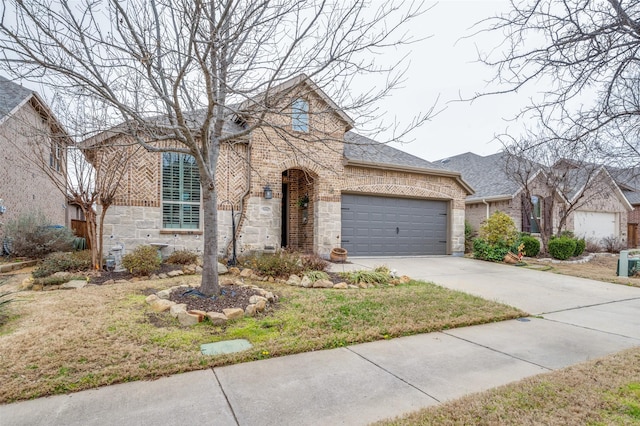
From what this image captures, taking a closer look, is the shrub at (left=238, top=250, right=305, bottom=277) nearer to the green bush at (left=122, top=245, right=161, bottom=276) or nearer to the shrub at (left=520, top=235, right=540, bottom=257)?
the green bush at (left=122, top=245, right=161, bottom=276)

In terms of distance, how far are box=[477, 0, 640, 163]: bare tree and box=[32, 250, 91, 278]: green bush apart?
A: 873 cm

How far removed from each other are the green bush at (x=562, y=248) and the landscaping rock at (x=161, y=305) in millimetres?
14270

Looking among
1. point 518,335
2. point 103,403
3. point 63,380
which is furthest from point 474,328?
point 63,380

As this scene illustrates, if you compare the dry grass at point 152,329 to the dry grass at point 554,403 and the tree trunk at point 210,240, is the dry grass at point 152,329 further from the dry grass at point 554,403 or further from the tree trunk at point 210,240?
the dry grass at point 554,403

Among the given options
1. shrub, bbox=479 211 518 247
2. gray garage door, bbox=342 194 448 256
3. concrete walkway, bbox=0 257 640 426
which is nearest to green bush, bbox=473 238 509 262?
shrub, bbox=479 211 518 247

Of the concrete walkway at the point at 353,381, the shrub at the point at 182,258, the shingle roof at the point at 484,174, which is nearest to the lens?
the concrete walkway at the point at 353,381

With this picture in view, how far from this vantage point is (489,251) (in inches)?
470

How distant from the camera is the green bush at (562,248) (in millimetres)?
12984

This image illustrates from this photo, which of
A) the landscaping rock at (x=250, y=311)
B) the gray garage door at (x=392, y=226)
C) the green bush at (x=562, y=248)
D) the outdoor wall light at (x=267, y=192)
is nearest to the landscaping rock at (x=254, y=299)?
the landscaping rock at (x=250, y=311)

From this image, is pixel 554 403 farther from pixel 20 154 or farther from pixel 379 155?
pixel 20 154

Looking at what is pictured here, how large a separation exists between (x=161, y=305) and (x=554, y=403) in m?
4.77

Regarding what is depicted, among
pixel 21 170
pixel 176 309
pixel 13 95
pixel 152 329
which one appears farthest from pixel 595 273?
pixel 13 95

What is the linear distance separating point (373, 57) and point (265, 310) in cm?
401

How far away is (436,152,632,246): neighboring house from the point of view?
1515 centimetres
